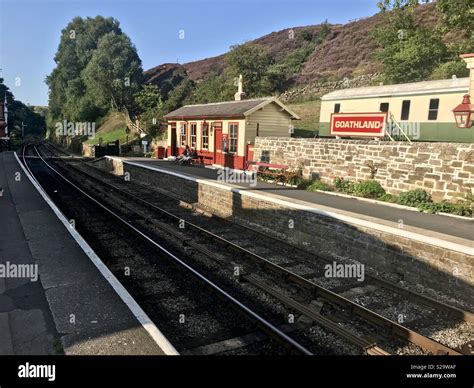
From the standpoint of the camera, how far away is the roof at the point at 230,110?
1951cm

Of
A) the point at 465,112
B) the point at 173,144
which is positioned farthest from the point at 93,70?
the point at 465,112

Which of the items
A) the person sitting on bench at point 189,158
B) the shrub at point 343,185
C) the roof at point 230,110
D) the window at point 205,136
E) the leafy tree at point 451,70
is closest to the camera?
the shrub at point 343,185

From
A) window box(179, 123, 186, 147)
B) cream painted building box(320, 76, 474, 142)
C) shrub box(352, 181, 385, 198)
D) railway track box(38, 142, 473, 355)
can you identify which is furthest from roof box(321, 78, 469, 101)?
railway track box(38, 142, 473, 355)

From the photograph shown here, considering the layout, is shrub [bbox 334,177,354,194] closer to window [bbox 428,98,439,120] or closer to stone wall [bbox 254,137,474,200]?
stone wall [bbox 254,137,474,200]

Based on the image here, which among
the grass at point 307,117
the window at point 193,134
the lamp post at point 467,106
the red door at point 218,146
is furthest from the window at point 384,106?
the window at point 193,134

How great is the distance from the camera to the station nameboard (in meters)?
14.1

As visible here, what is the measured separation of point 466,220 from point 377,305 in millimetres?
5167

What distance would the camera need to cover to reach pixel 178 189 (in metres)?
18.0

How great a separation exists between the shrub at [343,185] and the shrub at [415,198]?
2401 millimetres

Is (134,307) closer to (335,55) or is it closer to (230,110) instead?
(230,110)

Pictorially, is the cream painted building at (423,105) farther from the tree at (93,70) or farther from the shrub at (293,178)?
the tree at (93,70)

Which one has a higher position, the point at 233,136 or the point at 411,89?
the point at 411,89

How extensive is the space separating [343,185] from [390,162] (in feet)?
7.08

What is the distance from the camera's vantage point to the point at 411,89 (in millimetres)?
16844
